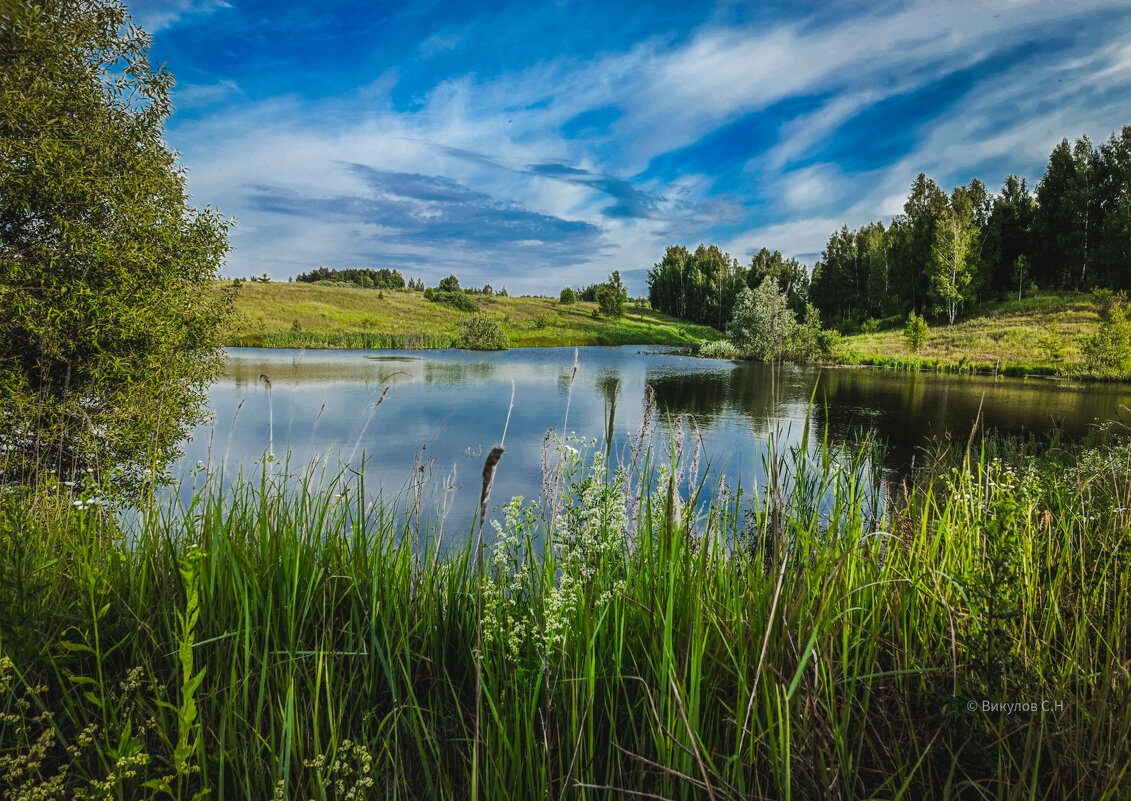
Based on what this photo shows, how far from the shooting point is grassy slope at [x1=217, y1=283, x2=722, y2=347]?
172 feet

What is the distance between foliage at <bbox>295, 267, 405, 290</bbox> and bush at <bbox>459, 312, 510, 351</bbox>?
47431mm

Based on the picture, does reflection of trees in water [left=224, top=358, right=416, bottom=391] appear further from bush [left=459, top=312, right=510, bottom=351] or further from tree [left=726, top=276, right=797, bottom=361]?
tree [left=726, top=276, right=797, bottom=361]

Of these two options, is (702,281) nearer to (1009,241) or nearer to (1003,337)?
(1009,241)

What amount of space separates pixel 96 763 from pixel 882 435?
19305 millimetres

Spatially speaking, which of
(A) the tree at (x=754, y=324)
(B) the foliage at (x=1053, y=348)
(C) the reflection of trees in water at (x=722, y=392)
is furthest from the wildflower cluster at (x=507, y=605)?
(A) the tree at (x=754, y=324)

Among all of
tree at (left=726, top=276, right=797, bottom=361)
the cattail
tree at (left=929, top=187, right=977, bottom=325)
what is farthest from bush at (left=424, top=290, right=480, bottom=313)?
the cattail

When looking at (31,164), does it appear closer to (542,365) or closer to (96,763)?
(96,763)

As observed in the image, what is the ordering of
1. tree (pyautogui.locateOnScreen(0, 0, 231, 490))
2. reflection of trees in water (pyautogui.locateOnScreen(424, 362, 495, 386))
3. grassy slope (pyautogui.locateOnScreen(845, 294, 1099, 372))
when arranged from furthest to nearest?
grassy slope (pyautogui.locateOnScreen(845, 294, 1099, 372)) → reflection of trees in water (pyautogui.locateOnScreen(424, 362, 495, 386)) → tree (pyautogui.locateOnScreen(0, 0, 231, 490))

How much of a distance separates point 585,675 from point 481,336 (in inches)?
2209

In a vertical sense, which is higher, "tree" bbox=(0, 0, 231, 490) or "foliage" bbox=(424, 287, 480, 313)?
"foliage" bbox=(424, 287, 480, 313)

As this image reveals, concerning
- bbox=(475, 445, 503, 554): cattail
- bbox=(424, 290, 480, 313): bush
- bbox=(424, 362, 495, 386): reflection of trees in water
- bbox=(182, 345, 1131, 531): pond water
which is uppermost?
bbox=(424, 290, 480, 313): bush

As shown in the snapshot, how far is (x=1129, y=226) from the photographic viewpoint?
136ft

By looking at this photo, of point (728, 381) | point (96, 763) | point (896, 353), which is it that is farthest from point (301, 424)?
point (896, 353)

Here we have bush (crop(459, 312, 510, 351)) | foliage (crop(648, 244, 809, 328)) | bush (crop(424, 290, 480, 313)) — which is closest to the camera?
bush (crop(459, 312, 510, 351))
